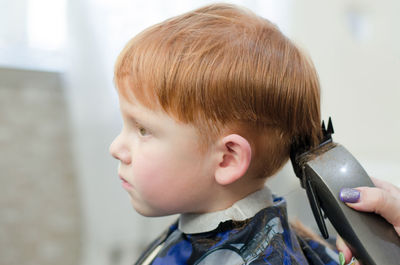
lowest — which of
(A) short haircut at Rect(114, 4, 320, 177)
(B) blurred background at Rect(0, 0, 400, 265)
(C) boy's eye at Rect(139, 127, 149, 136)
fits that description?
(B) blurred background at Rect(0, 0, 400, 265)

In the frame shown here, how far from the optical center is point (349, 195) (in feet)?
2.06

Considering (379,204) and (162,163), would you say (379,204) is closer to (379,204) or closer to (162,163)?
(379,204)

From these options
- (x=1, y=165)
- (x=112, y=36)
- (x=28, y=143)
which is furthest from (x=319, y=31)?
(x=1, y=165)

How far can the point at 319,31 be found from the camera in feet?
5.05

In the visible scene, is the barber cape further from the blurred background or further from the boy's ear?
the blurred background

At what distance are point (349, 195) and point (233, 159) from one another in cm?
17

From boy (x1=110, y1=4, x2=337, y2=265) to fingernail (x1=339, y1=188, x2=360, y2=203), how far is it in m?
0.11

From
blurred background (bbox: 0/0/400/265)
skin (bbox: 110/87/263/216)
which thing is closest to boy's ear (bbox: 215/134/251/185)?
skin (bbox: 110/87/263/216)

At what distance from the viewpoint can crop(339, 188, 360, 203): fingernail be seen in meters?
0.63

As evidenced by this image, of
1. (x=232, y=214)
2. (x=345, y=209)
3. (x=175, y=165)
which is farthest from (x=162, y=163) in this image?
(x=345, y=209)

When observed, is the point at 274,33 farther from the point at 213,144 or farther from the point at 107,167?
the point at 107,167

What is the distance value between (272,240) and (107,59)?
943mm

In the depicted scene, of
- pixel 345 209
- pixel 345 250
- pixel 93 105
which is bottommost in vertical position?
pixel 93 105

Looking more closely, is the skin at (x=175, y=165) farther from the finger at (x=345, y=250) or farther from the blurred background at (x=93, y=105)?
the blurred background at (x=93, y=105)
